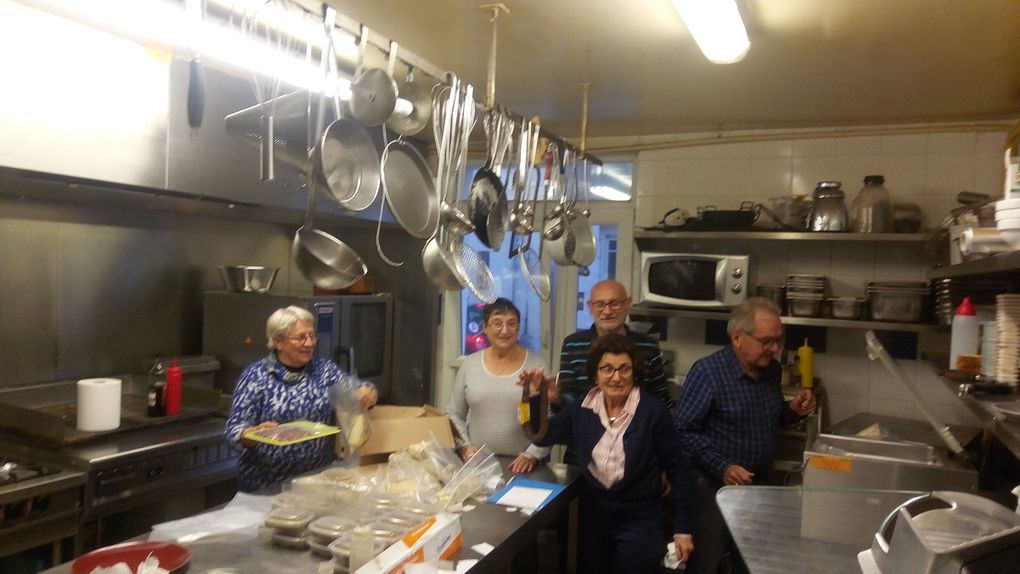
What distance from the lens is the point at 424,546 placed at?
1.58 metres

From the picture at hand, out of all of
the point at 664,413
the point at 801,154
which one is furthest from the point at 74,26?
the point at 801,154

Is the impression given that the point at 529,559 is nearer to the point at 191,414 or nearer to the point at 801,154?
the point at 191,414

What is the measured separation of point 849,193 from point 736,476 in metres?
1.79

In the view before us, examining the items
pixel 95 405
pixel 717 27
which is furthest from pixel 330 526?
pixel 717 27

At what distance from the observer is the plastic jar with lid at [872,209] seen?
10.5 ft

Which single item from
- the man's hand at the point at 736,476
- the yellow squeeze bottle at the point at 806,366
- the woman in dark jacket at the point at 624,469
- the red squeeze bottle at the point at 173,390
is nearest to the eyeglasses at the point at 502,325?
the woman in dark jacket at the point at 624,469

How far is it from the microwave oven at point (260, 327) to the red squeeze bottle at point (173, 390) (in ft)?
1.47

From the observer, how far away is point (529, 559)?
2.59 meters

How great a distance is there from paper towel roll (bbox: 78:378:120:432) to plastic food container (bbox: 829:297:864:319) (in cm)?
304

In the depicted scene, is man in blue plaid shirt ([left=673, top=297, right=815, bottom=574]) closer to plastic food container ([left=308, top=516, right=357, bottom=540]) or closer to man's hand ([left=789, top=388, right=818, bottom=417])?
man's hand ([left=789, top=388, right=818, bottom=417])

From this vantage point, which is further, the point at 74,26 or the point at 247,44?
the point at 74,26

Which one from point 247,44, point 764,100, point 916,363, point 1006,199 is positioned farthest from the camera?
point 916,363

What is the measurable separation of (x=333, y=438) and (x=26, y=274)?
1494mm

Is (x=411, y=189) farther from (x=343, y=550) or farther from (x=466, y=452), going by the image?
(x=343, y=550)
